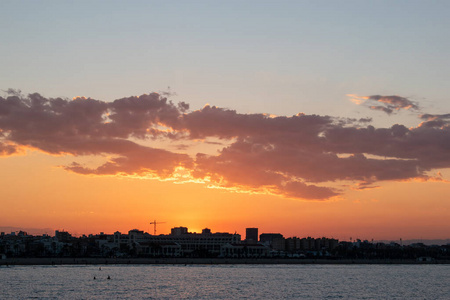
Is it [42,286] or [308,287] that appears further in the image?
[308,287]

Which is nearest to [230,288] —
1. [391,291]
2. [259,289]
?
[259,289]

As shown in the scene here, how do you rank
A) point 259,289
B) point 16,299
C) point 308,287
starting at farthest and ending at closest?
point 308,287 → point 259,289 → point 16,299

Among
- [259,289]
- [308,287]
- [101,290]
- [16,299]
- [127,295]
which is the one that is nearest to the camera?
[16,299]

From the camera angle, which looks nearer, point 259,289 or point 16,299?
point 16,299

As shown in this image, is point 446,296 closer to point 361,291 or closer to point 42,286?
point 361,291

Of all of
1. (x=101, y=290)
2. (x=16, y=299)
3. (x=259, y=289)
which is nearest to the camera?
(x=16, y=299)

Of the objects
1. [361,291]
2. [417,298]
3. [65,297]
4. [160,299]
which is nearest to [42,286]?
[65,297]

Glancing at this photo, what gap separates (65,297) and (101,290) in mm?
15414

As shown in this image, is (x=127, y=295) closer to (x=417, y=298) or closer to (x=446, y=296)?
(x=417, y=298)

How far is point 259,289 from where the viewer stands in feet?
428

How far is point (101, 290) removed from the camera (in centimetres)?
12181

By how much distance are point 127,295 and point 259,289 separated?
31.5 meters

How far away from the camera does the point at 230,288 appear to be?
13162 centimetres

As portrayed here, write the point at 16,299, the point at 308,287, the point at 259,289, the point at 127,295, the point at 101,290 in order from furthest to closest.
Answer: the point at 308,287, the point at 259,289, the point at 101,290, the point at 127,295, the point at 16,299
